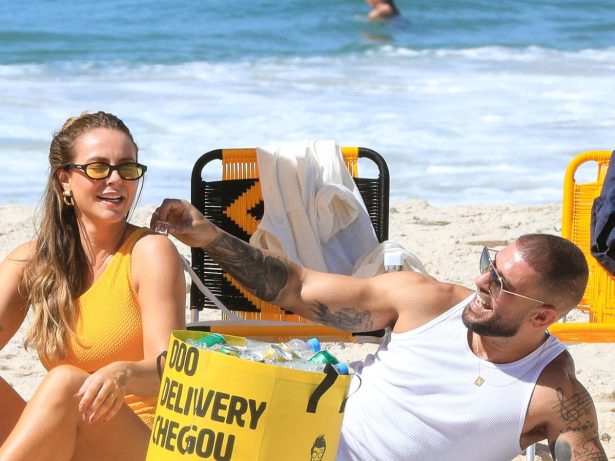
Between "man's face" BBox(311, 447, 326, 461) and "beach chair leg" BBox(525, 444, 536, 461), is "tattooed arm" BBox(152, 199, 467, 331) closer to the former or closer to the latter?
"man's face" BBox(311, 447, 326, 461)

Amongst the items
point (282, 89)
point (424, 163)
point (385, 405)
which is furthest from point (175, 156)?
point (385, 405)

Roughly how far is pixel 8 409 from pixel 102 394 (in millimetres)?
506

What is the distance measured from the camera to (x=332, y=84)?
12.5 meters

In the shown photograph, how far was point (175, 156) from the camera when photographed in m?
9.34

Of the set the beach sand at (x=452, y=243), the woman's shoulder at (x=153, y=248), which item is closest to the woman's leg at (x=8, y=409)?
the woman's shoulder at (x=153, y=248)

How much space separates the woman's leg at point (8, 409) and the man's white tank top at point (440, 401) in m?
0.80

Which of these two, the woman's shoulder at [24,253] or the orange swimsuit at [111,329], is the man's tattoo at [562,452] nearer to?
the orange swimsuit at [111,329]

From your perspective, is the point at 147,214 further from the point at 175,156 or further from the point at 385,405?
the point at 385,405

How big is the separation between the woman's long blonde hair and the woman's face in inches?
1.0

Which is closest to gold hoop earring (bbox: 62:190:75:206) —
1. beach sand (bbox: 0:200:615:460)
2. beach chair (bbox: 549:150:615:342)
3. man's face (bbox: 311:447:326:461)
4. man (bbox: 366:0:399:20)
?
man's face (bbox: 311:447:326:461)

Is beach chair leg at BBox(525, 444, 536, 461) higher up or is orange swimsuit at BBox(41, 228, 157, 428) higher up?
orange swimsuit at BBox(41, 228, 157, 428)

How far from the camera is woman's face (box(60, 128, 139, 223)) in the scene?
3.05 m

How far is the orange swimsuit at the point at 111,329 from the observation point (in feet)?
9.76

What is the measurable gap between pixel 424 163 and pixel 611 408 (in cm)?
514
